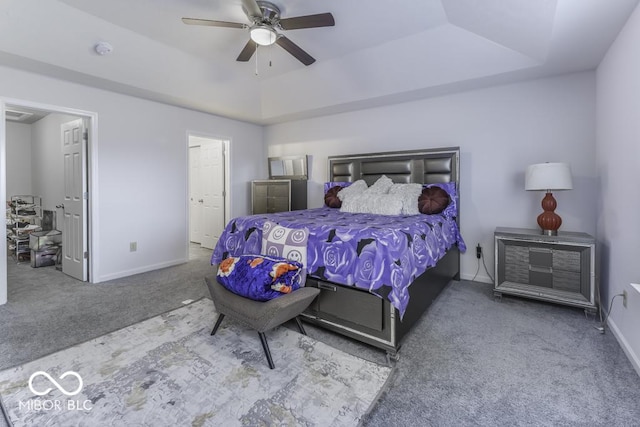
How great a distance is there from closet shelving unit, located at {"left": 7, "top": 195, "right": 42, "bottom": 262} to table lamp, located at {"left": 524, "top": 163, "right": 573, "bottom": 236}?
742 centimetres

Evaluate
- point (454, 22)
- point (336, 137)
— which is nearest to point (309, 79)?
point (336, 137)

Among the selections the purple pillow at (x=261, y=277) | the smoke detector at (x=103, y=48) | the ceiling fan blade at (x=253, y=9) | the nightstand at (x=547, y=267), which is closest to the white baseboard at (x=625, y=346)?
the nightstand at (x=547, y=267)

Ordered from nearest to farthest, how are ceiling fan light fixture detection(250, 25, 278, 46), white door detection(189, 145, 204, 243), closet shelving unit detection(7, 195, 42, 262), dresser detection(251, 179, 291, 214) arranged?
ceiling fan light fixture detection(250, 25, 278, 46), closet shelving unit detection(7, 195, 42, 262), dresser detection(251, 179, 291, 214), white door detection(189, 145, 204, 243)

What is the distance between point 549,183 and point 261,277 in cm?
291

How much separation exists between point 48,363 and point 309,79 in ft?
14.0

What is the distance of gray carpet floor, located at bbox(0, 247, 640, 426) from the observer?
1615 millimetres

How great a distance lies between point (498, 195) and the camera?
3.73m

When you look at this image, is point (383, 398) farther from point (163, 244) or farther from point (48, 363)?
point (163, 244)

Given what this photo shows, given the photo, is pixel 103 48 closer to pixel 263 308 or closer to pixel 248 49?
pixel 248 49

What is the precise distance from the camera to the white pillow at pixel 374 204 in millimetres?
3531

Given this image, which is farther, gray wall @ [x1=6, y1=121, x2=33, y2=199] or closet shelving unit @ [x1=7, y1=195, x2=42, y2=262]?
gray wall @ [x1=6, y1=121, x2=33, y2=199]

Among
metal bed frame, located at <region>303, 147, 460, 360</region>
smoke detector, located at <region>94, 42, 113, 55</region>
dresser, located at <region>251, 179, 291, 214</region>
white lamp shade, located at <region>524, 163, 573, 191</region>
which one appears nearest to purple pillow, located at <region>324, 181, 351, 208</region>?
dresser, located at <region>251, 179, 291, 214</region>

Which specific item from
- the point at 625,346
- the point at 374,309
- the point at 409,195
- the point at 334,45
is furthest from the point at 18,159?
the point at 625,346

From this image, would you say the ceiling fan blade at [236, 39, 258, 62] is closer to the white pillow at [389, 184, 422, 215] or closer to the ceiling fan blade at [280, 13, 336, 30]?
the ceiling fan blade at [280, 13, 336, 30]
